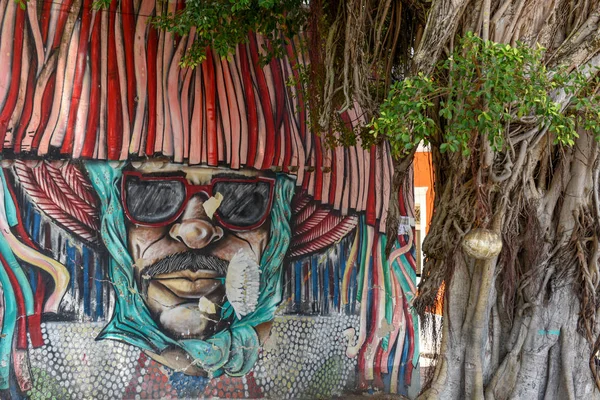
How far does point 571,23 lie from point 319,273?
388 centimetres

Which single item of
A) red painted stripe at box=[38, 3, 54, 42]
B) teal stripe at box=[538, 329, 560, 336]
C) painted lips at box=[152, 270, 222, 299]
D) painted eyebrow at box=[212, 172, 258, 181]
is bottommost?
teal stripe at box=[538, 329, 560, 336]

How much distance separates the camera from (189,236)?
725cm

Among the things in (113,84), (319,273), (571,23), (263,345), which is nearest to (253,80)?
(113,84)

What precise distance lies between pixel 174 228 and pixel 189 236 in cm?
19

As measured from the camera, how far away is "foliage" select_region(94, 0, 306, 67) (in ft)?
20.9

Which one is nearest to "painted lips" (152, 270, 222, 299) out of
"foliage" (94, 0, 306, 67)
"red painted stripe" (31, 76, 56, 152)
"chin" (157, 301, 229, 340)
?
"chin" (157, 301, 229, 340)

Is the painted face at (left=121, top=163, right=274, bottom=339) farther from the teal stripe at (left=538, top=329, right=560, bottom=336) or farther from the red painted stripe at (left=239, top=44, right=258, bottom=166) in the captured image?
the teal stripe at (left=538, top=329, right=560, bottom=336)

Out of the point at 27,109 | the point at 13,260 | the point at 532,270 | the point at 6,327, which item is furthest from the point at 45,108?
the point at 532,270

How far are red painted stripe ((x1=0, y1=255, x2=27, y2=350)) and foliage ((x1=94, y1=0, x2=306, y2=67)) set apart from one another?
107 inches

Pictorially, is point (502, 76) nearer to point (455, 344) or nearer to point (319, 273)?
point (455, 344)

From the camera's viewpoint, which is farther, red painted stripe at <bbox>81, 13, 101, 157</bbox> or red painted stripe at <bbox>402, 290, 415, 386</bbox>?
red painted stripe at <bbox>402, 290, 415, 386</bbox>

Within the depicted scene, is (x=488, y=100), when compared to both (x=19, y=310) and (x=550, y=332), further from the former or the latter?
(x=19, y=310)

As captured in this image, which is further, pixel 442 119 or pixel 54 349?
pixel 54 349

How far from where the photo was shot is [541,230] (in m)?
5.71
